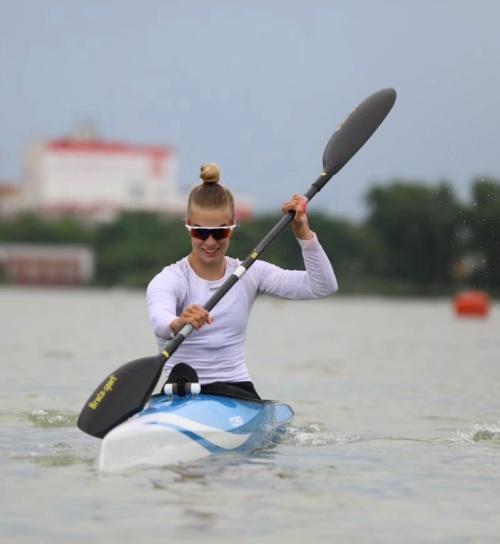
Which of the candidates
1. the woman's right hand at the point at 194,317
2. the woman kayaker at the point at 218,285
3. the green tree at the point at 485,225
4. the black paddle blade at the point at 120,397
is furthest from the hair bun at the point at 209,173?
the green tree at the point at 485,225

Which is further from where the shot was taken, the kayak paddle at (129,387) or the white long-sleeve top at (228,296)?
the white long-sleeve top at (228,296)

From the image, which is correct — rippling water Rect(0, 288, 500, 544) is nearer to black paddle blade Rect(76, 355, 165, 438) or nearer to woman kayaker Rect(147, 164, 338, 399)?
black paddle blade Rect(76, 355, 165, 438)

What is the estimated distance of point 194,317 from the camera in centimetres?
905

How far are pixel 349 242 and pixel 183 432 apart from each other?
11928 cm

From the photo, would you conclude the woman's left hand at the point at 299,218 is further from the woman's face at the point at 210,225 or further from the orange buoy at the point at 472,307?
the orange buoy at the point at 472,307

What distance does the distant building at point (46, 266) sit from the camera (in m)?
140

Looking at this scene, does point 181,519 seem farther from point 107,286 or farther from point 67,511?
point 107,286

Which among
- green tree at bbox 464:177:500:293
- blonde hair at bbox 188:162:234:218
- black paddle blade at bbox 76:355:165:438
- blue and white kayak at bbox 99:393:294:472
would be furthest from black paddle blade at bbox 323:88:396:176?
green tree at bbox 464:177:500:293

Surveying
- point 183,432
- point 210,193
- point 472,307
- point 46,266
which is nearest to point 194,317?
point 183,432

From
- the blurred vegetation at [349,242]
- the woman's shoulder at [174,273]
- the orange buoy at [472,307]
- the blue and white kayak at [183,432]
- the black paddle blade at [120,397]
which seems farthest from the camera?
the blurred vegetation at [349,242]

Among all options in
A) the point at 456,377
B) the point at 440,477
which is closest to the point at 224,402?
the point at 440,477

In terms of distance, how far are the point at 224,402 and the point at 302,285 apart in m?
0.93

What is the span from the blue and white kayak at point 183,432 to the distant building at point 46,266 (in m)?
131

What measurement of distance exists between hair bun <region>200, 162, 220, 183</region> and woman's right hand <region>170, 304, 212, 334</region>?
0.86 metres
